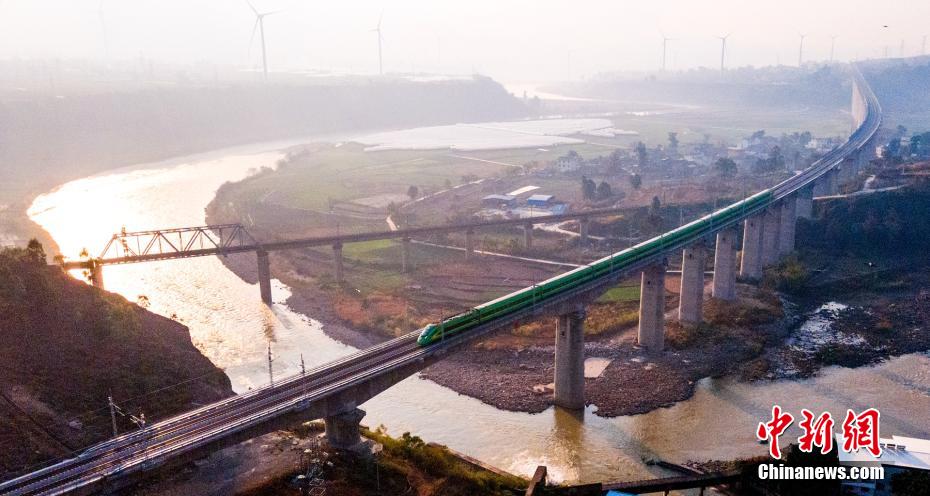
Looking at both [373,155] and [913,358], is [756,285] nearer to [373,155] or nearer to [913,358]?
[913,358]

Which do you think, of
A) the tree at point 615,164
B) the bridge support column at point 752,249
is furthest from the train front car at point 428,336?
the tree at point 615,164

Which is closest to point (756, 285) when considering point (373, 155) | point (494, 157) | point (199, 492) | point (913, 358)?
point (913, 358)

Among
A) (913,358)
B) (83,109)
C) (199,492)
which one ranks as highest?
(83,109)

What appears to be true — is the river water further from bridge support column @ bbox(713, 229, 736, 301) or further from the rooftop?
bridge support column @ bbox(713, 229, 736, 301)

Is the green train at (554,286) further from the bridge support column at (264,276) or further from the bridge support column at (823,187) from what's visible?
the bridge support column at (823,187)

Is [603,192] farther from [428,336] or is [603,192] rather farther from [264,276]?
[428,336]

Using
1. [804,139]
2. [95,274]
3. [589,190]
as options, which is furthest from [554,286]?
[804,139]
